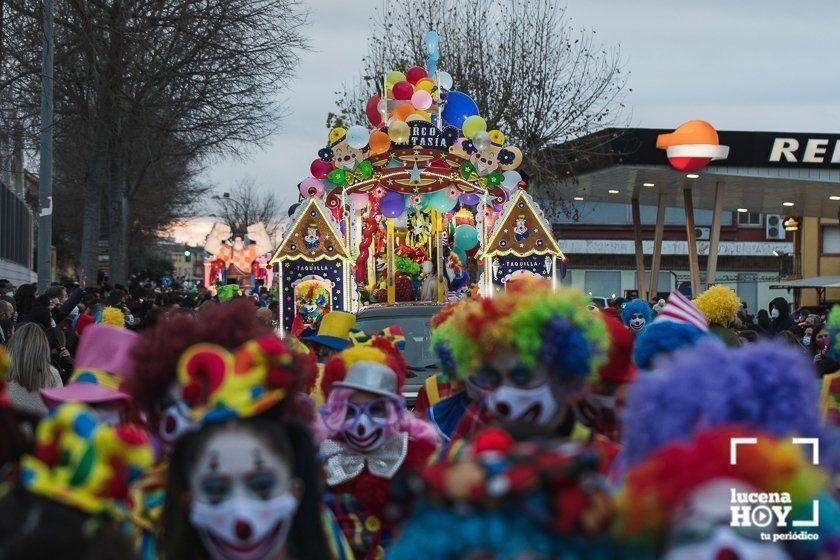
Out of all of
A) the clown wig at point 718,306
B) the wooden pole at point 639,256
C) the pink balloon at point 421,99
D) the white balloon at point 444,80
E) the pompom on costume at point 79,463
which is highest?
the white balloon at point 444,80

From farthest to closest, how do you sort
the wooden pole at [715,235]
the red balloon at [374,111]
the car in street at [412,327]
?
the wooden pole at [715,235], the red balloon at [374,111], the car in street at [412,327]

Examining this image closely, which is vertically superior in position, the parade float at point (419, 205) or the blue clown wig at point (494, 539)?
the parade float at point (419, 205)

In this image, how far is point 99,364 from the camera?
4.70 m

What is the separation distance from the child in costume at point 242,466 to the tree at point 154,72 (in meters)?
16.6

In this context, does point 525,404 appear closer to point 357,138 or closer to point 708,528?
point 708,528

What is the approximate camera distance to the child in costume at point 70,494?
279 cm

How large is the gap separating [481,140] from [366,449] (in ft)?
38.5

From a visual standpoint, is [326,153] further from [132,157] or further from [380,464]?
[132,157]

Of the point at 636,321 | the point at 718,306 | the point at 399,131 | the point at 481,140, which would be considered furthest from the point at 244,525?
the point at 481,140

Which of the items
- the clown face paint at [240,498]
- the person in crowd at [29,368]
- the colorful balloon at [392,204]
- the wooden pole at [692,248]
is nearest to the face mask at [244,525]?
the clown face paint at [240,498]

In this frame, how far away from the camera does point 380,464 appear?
17.3 feet

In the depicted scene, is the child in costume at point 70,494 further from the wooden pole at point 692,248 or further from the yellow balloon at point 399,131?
the wooden pole at point 692,248

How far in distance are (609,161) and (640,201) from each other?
337 inches

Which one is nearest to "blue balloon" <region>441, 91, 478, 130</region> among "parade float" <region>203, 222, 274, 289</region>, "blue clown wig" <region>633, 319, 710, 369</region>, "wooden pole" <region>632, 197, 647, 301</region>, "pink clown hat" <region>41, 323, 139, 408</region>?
Result: "blue clown wig" <region>633, 319, 710, 369</region>
